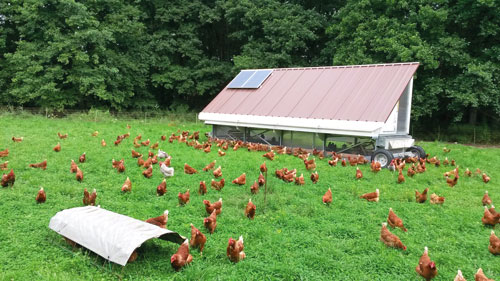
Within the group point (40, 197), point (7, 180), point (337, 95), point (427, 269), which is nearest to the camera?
point (427, 269)

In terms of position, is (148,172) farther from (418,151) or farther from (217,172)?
(418,151)

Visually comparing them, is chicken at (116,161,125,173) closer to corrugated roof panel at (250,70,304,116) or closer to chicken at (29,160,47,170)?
chicken at (29,160,47,170)

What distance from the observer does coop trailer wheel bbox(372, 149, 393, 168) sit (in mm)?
9544

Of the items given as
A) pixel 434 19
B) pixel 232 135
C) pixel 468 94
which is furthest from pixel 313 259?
pixel 434 19

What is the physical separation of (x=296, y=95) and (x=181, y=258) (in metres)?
9.72

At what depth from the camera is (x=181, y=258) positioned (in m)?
3.59

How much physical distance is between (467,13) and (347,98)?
13097 millimetres

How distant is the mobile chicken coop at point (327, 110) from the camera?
1013 centimetres

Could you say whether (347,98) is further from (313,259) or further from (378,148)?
(313,259)

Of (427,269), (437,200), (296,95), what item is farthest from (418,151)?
(427,269)

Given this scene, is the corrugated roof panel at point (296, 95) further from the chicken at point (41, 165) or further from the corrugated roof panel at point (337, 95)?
the chicken at point (41, 165)

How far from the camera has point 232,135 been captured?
13578mm

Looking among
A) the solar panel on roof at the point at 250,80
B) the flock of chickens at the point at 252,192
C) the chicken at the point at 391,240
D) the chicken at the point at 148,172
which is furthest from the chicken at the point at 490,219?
the solar panel on roof at the point at 250,80

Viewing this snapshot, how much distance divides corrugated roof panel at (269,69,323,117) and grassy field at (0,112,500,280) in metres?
Answer: 3.42
